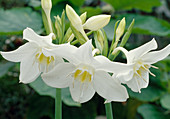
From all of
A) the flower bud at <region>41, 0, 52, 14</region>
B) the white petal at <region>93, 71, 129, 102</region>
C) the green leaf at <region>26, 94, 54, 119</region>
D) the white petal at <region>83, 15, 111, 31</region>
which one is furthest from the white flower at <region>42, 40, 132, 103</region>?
the green leaf at <region>26, 94, 54, 119</region>

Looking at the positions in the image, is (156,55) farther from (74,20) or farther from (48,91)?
(48,91)

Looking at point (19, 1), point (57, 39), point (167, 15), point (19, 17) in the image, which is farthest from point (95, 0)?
point (57, 39)

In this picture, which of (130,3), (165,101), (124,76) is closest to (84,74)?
(124,76)

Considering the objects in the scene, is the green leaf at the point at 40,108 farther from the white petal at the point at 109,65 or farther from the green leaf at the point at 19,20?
the white petal at the point at 109,65

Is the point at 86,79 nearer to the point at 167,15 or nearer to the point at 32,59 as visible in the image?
the point at 32,59

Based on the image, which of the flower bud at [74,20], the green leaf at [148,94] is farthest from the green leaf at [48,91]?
the flower bud at [74,20]

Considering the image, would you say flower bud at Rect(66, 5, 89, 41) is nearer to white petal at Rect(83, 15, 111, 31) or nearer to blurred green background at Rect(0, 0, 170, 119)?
white petal at Rect(83, 15, 111, 31)
